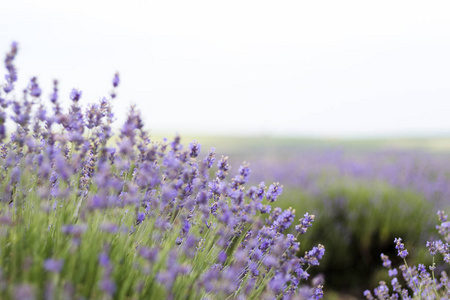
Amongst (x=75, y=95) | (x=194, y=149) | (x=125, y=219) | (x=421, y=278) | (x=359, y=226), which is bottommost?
(x=359, y=226)

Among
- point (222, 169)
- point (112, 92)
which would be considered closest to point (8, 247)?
point (112, 92)

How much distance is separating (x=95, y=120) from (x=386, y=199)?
4.35 metres

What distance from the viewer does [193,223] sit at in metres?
2.34

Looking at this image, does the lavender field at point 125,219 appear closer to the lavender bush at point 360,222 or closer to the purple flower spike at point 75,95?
the purple flower spike at point 75,95

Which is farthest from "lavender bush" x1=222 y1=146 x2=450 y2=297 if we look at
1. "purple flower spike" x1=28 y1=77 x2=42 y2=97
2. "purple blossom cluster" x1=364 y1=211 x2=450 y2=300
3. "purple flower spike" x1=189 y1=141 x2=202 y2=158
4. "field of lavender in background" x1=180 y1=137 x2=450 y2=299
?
"purple flower spike" x1=28 y1=77 x2=42 y2=97

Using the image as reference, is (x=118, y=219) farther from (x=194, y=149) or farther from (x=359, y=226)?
(x=359, y=226)

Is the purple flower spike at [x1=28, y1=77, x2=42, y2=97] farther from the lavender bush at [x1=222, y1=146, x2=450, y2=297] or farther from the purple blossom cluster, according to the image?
the lavender bush at [x1=222, y1=146, x2=450, y2=297]

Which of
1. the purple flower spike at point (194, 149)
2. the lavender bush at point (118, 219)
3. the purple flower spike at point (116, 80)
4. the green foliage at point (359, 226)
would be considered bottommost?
the green foliage at point (359, 226)

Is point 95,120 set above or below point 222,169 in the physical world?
above

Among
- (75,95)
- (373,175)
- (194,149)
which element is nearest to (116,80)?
(75,95)

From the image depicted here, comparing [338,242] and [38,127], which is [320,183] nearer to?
[338,242]

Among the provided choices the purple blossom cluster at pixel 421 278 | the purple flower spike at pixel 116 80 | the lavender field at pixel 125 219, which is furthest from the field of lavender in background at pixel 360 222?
the purple flower spike at pixel 116 80

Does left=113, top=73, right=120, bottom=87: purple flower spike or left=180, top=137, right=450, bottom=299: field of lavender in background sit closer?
A: left=113, top=73, right=120, bottom=87: purple flower spike

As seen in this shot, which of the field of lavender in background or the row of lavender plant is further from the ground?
the row of lavender plant
